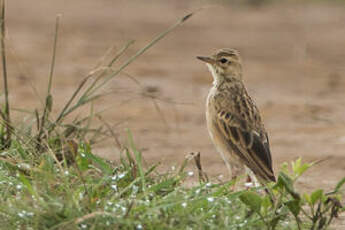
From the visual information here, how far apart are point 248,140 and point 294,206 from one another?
1197 millimetres

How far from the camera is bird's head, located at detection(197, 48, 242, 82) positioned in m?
6.79

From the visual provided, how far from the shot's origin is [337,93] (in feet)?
38.6

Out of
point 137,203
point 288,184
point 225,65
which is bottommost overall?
point 137,203

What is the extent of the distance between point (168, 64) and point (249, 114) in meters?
7.61

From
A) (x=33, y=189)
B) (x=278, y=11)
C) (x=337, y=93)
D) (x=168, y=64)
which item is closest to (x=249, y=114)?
(x=33, y=189)

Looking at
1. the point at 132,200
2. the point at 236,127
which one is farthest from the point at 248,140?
the point at 132,200

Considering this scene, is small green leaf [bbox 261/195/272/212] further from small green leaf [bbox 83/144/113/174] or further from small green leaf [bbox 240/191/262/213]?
small green leaf [bbox 83/144/113/174]

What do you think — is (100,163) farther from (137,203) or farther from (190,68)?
(190,68)

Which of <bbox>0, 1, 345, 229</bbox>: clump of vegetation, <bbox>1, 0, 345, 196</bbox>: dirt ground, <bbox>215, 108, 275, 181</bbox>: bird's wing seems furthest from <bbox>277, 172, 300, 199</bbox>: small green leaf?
<bbox>1, 0, 345, 196</bbox>: dirt ground

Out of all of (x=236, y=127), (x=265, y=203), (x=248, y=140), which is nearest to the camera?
(x=265, y=203)

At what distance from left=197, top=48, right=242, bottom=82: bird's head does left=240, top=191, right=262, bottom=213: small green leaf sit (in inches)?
83.8

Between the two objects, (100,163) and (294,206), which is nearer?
(294,206)

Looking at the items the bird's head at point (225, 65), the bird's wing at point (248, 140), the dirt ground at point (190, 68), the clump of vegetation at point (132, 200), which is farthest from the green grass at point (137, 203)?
the bird's head at point (225, 65)

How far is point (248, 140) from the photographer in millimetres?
5922
